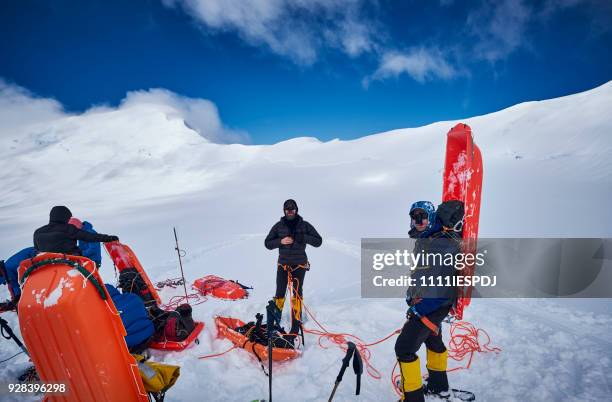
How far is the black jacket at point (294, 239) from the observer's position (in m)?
4.79

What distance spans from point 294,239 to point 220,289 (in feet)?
8.55

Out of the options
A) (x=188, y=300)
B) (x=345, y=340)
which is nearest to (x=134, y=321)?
(x=188, y=300)

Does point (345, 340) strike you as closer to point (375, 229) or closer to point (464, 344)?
point (464, 344)

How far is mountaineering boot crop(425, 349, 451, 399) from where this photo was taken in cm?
318

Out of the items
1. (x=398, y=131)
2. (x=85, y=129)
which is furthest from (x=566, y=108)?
(x=85, y=129)

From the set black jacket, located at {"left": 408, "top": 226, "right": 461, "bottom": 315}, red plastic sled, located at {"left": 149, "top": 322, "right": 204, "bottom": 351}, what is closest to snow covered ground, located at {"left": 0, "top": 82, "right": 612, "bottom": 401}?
red plastic sled, located at {"left": 149, "top": 322, "right": 204, "bottom": 351}

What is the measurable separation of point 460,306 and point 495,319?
1013 millimetres

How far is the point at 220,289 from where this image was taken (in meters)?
6.39

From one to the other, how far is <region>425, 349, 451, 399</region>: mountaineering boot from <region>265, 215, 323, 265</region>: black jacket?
86.6 inches

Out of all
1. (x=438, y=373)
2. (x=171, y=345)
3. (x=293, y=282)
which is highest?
(x=293, y=282)

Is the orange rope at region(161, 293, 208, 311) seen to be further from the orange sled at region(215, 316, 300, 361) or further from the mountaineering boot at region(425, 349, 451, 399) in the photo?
the mountaineering boot at region(425, 349, 451, 399)

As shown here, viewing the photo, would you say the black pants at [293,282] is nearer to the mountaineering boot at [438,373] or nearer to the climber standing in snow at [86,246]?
the mountaineering boot at [438,373]

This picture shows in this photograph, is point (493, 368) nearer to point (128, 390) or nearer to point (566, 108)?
point (128, 390)

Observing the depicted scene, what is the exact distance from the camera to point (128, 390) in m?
2.41
